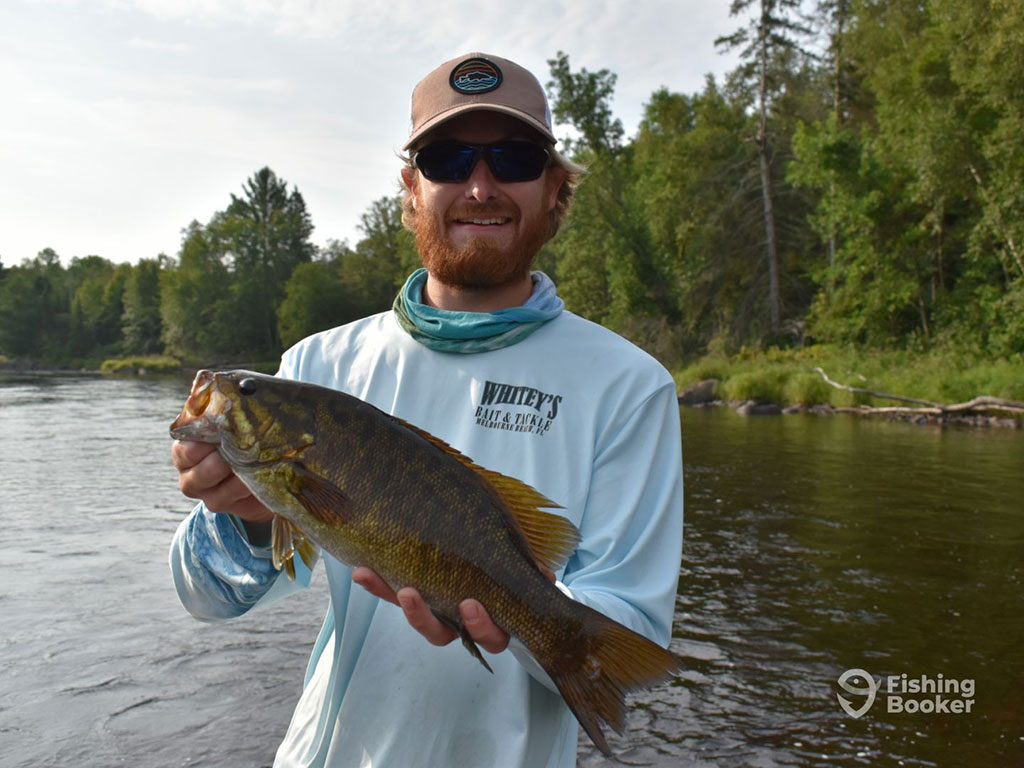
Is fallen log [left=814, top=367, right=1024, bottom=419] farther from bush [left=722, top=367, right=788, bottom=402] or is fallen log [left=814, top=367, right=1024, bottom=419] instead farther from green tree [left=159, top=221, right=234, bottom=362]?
green tree [left=159, top=221, right=234, bottom=362]

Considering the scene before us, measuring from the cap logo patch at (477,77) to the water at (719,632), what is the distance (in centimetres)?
498

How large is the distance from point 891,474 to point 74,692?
13.6 m

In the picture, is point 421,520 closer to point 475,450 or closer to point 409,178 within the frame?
point 475,450

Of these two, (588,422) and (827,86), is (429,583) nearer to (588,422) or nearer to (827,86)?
(588,422)

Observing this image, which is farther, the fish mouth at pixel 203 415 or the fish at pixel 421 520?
the fish mouth at pixel 203 415

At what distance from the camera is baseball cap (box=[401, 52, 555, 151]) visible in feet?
8.52

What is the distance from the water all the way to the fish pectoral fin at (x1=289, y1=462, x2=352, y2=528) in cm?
465

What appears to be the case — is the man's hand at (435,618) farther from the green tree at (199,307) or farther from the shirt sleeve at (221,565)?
the green tree at (199,307)

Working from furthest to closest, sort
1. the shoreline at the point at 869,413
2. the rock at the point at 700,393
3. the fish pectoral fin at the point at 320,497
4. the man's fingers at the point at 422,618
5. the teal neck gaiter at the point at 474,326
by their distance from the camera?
the rock at the point at 700,393, the shoreline at the point at 869,413, the teal neck gaiter at the point at 474,326, the fish pectoral fin at the point at 320,497, the man's fingers at the point at 422,618

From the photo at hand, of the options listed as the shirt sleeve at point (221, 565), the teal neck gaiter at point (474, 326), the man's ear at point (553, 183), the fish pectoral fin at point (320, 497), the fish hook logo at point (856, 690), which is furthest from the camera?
the fish hook logo at point (856, 690)

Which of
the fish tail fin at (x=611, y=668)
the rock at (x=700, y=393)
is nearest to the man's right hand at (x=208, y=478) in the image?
the fish tail fin at (x=611, y=668)

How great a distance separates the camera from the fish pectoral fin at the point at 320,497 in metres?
2.12

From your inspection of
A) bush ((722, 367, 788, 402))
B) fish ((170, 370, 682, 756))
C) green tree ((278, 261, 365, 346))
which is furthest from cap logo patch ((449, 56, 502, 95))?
green tree ((278, 261, 365, 346))

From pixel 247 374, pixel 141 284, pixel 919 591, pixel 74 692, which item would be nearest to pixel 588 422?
pixel 247 374
